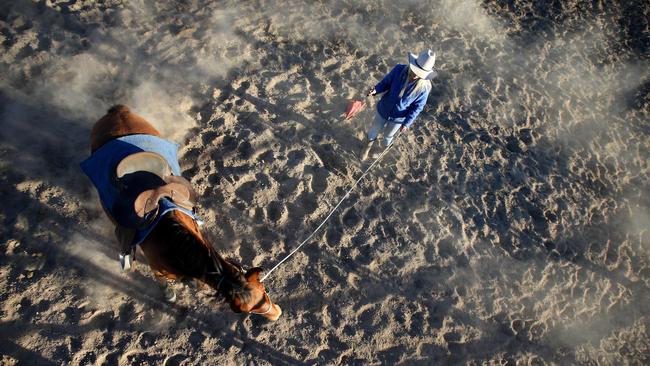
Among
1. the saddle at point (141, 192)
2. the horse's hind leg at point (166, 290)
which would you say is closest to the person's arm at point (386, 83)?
the saddle at point (141, 192)

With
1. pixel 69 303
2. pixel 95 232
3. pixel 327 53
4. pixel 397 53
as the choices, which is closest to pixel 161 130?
pixel 95 232

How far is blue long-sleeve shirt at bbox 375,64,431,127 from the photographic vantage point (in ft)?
12.1

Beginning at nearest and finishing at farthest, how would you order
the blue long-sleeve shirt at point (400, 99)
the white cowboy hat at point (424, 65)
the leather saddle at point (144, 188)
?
1. the leather saddle at point (144, 188)
2. the white cowboy hat at point (424, 65)
3. the blue long-sleeve shirt at point (400, 99)

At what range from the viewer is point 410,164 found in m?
4.64

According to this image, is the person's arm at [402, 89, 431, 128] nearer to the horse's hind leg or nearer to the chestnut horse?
the chestnut horse

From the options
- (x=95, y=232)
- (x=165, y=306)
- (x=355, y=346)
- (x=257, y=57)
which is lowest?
(x=355, y=346)

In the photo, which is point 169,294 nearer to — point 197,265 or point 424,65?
point 197,265

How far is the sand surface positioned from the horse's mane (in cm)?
46

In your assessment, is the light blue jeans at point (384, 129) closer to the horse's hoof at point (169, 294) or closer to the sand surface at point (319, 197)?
the sand surface at point (319, 197)

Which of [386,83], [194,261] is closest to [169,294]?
[194,261]

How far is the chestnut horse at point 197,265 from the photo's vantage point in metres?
2.35

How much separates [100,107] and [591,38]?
817 centimetres

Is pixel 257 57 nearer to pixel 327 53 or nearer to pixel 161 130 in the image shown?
pixel 327 53

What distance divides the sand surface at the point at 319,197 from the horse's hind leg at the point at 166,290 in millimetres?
100
